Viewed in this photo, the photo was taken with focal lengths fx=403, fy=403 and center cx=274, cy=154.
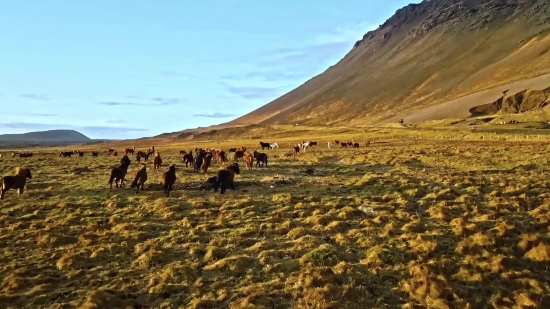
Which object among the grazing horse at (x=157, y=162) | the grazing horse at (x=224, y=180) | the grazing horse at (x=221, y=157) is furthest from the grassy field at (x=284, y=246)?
the grazing horse at (x=221, y=157)

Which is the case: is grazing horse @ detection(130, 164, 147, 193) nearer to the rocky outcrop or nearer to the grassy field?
the grassy field

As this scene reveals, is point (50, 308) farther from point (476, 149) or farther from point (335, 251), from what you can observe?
point (476, 149)

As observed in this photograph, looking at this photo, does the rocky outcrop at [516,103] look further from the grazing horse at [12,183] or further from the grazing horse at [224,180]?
the grazing horse at [12,183]

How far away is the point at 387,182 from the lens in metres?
24.3

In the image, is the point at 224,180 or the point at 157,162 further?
the point at 157,162

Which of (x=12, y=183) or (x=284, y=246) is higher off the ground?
(x=12, y=183)

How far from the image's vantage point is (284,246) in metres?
14.2

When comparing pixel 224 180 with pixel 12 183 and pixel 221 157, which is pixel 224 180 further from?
pixel 221 157

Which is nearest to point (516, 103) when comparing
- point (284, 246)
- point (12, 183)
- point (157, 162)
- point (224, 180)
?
point (157, 162)

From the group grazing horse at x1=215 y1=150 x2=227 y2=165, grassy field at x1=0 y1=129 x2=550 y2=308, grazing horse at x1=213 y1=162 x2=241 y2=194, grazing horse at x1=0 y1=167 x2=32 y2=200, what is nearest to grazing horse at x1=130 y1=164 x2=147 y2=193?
grassy field at x1=0 y1=129 x2=550 y2=308

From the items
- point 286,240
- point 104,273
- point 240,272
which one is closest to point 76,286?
point 104,273

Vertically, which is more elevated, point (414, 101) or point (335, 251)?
point (414, 101)

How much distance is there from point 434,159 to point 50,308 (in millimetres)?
33627

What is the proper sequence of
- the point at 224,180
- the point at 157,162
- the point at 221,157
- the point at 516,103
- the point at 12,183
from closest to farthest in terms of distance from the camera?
the point at 12,183 < the point at 224,180 < the point at 157,162 < the point at 221,157 < the point at 516,103
